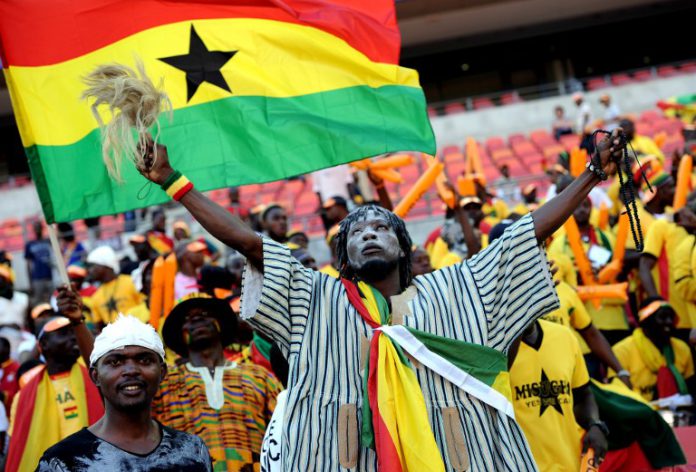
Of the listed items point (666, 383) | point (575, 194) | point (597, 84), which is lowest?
point (666, 383)

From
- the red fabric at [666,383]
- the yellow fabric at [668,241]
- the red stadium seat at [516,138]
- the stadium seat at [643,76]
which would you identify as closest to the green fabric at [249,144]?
the red fabric at [666,383]

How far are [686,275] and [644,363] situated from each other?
0.79 m

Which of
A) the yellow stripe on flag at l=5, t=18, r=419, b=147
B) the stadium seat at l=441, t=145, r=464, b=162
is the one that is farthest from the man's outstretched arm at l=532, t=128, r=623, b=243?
the stadium seat at l=441, t=145, r=464, b=162

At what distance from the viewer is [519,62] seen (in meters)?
30.4

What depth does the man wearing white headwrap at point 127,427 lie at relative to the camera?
3.90 m

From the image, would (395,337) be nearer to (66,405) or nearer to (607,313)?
(66,405)

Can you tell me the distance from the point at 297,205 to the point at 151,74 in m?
12.8

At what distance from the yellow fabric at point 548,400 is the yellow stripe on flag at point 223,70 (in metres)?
1.55

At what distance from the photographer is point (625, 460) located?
5.69m

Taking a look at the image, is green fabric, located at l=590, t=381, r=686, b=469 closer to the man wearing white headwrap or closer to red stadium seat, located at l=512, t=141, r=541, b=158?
the man wearing white headwrap

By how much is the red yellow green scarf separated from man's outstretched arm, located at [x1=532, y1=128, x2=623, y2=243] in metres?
0.52

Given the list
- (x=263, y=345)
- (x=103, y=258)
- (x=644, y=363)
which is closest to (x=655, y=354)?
(x=644, y=363)

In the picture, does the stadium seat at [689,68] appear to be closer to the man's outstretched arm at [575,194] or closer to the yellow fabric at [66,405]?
the yellow fabric at [66,405]

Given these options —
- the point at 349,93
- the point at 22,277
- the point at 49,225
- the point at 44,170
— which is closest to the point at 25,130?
the point at 44,170
